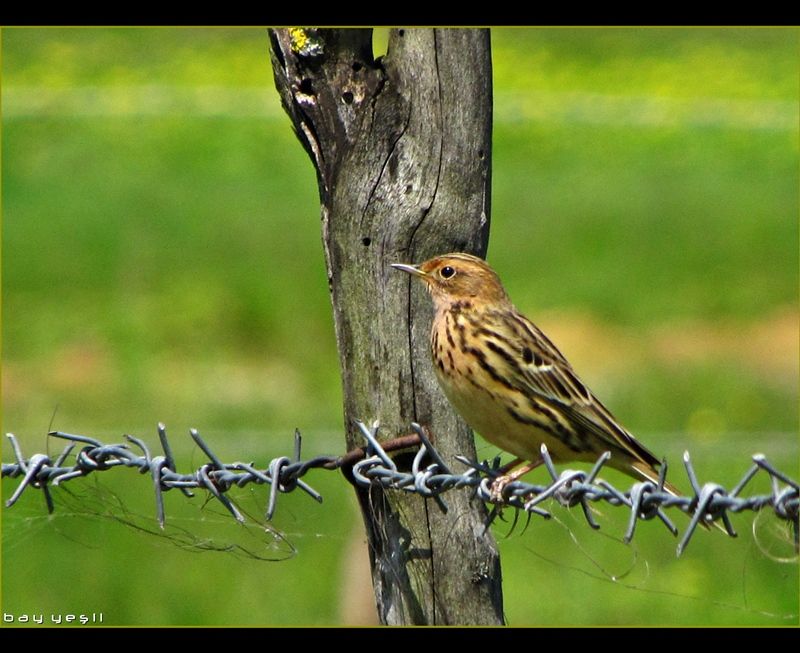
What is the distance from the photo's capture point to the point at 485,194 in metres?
6.19

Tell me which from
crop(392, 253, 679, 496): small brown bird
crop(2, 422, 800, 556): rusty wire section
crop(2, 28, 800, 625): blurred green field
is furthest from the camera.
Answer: crop(2, 28, 800, 625): blurred green field

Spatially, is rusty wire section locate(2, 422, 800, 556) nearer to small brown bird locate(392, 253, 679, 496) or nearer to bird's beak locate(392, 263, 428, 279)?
small brown bird locate(392, 253, 679, 496)

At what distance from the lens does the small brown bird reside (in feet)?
22.1

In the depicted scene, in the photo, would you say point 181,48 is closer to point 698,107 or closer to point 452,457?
point 698,107

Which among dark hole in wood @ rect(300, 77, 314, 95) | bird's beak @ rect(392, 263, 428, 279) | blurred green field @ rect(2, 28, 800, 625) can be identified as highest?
dark hole in wood @ rect(300, 77, 314, 95)

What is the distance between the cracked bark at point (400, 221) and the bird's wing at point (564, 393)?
1103 millimetres

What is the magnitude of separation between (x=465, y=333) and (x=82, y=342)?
38.2ft

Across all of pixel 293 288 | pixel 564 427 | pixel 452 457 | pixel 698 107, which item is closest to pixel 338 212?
pixel 452 457

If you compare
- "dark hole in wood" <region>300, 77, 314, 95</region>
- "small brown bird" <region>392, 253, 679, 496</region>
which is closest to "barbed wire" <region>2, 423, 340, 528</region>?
"small brown bird" <region>392, 253, 679, 496</region>

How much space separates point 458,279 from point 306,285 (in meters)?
11.9

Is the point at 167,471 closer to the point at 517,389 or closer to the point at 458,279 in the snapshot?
the point at 458,279

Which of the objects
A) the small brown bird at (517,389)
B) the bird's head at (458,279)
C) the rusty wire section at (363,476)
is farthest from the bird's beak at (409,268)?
the rusty wire section at (363,476)

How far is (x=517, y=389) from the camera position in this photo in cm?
708

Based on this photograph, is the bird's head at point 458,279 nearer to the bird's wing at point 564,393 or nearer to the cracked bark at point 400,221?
the cracked bark at point 400,221
